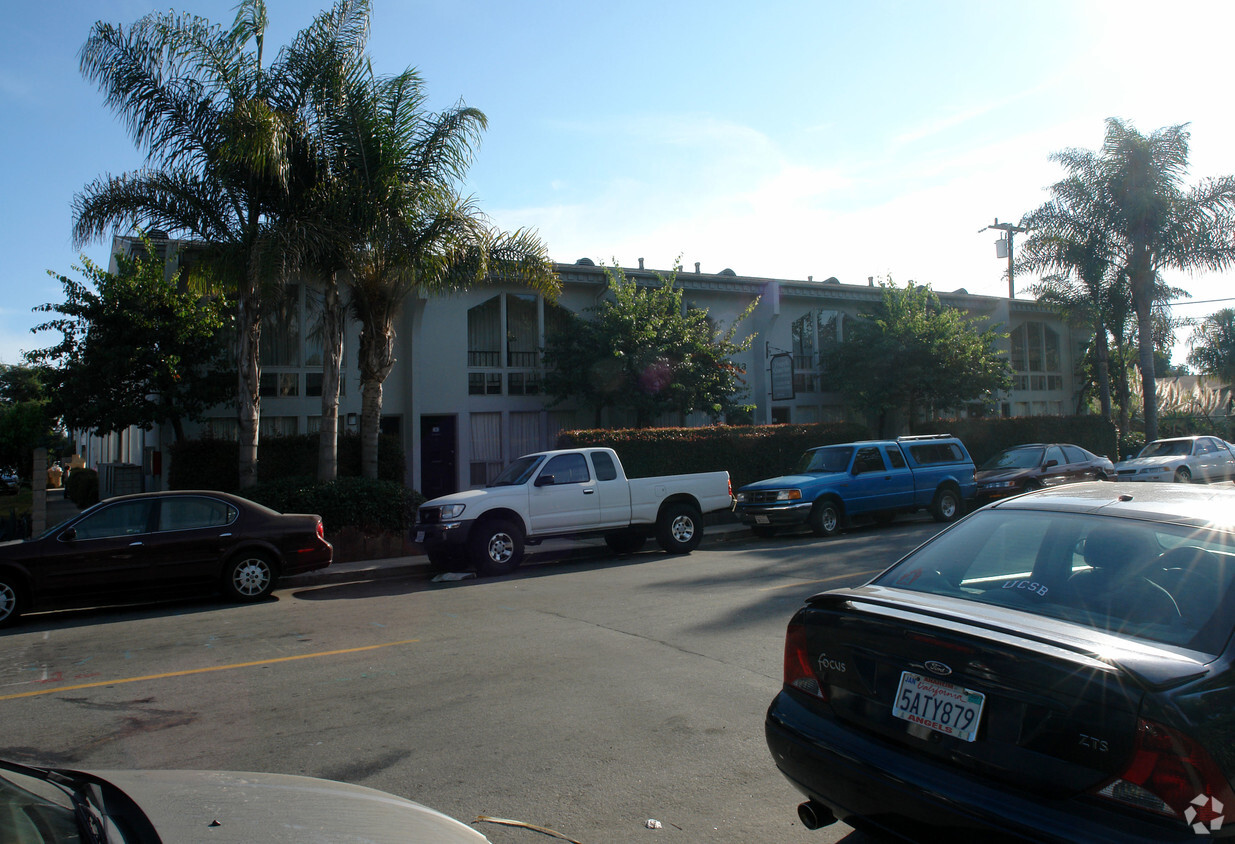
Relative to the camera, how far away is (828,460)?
664 inches

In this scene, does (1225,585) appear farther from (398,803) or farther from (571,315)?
(571,315)

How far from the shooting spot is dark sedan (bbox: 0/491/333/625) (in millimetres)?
9305

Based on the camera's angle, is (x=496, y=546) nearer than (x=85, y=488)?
Yes

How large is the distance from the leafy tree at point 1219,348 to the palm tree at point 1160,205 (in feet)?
95.9

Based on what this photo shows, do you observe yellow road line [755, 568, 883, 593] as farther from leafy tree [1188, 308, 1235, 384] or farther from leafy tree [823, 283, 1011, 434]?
leafy tree [1188, 308, 1235, 384]

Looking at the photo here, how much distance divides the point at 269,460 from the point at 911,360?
668 inches

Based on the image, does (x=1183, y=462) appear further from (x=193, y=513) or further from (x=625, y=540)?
(x=193, y=513)

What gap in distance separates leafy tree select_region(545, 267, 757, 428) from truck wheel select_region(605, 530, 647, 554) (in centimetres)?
582

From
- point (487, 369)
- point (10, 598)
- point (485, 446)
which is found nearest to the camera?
point (10, 598)

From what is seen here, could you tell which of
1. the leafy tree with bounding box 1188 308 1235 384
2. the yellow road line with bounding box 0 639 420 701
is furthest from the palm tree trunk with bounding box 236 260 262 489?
the leafy tree with bounding box 1188 308 1235 384

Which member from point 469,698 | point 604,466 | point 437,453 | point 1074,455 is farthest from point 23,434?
point 1074,455

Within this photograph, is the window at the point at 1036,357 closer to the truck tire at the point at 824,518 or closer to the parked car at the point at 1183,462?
the parked car at the point at 1183,462

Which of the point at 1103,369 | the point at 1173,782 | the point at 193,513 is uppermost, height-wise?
the point at 1103,369

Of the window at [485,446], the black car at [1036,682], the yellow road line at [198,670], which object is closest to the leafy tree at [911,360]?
the window at [485,446]
